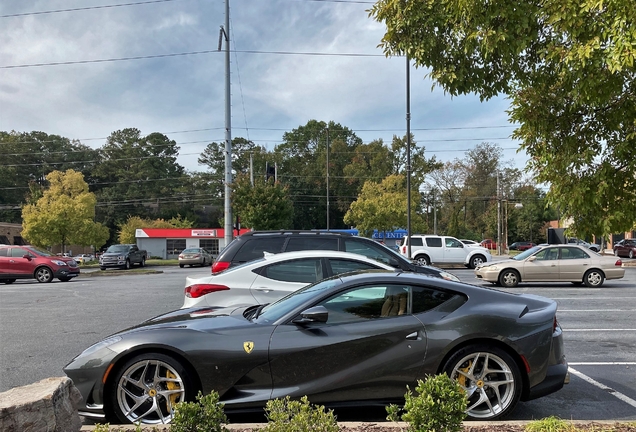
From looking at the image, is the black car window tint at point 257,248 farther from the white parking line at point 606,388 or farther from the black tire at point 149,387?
the white parking line at point 606,388

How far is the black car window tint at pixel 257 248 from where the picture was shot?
8.14m

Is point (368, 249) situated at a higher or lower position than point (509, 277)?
higher

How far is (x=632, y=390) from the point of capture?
17.7 ft

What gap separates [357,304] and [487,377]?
1.35 m

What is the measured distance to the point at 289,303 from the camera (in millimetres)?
4789

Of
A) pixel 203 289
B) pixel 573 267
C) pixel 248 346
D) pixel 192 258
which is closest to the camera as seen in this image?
pixel 248 346

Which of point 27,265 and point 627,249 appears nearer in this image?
point 27,265

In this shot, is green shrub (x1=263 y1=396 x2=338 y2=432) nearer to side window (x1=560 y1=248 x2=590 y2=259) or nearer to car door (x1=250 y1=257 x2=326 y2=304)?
car door (x1=250 y1=257 x2=326 y2=304)

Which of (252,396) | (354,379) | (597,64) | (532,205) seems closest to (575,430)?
(354,379)

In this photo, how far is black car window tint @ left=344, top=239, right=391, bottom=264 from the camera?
8156mm

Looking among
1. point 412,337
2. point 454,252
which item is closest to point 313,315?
point 412,337

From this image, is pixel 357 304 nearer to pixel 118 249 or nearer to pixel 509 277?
pixel 509 277

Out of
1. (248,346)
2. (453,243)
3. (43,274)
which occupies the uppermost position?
(453,243)

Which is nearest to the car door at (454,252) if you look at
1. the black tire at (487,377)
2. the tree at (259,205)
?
the tree at (259,205)
